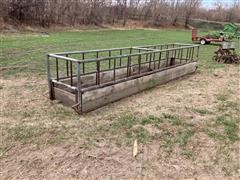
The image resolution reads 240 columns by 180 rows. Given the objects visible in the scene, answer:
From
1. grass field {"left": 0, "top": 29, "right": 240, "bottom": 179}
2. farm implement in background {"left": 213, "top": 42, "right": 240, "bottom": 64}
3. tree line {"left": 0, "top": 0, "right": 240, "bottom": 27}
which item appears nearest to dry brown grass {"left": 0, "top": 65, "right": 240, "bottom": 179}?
grass field {"left": 0, "top": 29, "right": 240, "bottom": 179}

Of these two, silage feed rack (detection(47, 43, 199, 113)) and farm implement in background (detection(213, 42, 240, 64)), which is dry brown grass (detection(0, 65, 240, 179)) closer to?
silage feed rack (detection(47, 43, 199, 113))

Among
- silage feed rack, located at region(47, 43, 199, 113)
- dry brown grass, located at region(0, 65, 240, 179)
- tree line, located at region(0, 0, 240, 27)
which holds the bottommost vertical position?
dry brown grass, located at region(0, 65, 240, 179)

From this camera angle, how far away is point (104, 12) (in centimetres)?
2658

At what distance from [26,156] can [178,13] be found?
3628cm

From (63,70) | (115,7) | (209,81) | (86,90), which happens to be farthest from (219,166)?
(115,7)

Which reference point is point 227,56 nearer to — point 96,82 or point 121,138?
point 96,82

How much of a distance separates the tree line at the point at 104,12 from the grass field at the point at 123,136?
52.3 ft

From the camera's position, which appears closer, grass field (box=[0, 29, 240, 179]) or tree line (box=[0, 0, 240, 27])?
grass field (box=[0, 29, 240, 179])

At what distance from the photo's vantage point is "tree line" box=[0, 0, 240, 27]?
61.8 ft

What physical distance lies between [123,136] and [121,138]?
55mm

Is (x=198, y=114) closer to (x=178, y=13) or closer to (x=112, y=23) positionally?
(x=112, y=23)

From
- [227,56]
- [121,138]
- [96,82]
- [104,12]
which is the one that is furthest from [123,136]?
[104,12]

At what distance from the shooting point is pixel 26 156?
2.63 metres

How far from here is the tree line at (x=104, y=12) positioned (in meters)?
18.8
